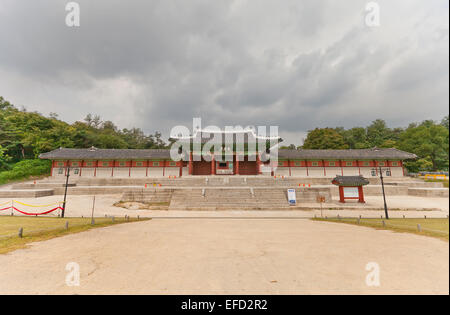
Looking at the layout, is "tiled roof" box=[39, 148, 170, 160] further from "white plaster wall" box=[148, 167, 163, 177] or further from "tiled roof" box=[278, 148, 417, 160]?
"tiled roof" box=[278, 148, 417, 160]

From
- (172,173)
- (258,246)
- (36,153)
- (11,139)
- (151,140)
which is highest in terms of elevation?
(151,140)

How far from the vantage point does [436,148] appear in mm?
32250

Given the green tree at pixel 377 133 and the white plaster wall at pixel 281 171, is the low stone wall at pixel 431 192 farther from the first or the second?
the green tree at pixel 377 133

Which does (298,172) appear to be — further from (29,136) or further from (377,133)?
(29,136)

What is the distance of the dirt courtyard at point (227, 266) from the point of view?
10.5ft

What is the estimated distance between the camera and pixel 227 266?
4.24 m

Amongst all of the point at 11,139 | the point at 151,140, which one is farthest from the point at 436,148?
the point at 11,139

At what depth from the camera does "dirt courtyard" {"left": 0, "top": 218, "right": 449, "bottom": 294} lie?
10.5 ft

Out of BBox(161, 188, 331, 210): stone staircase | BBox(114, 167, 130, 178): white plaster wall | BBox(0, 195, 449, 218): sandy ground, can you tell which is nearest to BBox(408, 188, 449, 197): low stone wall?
BBox(0, 195, 449, 218): sandy ground

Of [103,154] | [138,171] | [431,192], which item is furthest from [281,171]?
[103,154]

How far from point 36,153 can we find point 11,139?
4.56 meters

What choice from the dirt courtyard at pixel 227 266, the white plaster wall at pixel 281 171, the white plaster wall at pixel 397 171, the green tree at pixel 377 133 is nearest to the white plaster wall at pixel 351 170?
the white plaster wall at pixel 397 171

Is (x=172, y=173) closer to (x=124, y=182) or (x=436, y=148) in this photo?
(x=124, y=182)

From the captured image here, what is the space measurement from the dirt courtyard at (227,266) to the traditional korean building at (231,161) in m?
22.5
